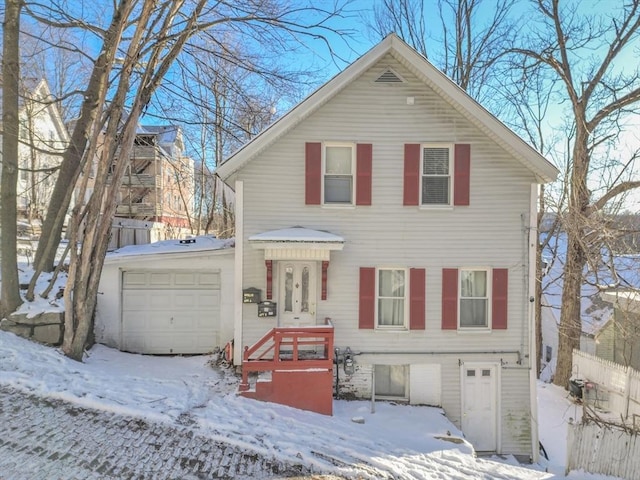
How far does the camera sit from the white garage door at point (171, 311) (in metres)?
9.84

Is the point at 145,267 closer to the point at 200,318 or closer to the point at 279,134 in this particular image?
the point at 200,318

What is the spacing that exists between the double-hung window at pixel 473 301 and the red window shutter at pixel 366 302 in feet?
6.96

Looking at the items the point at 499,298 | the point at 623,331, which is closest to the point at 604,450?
the point at 499,298

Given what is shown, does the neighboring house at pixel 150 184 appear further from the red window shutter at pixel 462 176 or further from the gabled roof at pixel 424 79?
the red window shutter at pixel 462 176

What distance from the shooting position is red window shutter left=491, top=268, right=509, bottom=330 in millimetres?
8930

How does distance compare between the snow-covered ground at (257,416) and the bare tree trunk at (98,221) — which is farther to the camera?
the bare tree trunk at (98,221)

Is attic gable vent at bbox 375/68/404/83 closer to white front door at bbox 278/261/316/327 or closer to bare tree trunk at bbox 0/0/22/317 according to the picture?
white front door at bbox 278/261/316/327

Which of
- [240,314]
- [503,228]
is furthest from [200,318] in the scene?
[503,228]

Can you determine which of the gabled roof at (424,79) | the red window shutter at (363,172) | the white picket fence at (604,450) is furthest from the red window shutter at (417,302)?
the gabled roof at (424,79)

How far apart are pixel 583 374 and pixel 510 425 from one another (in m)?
5.90

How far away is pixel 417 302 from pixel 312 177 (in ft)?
12.2

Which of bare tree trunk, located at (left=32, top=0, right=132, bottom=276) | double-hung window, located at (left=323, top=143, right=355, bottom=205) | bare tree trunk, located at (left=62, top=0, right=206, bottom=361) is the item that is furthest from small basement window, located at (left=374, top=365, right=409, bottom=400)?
bare tree trunk, located at (left=32, top=0, right=132, bottom=276)

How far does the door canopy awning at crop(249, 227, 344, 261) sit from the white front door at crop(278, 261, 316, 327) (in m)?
0.59

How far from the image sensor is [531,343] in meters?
8.98
